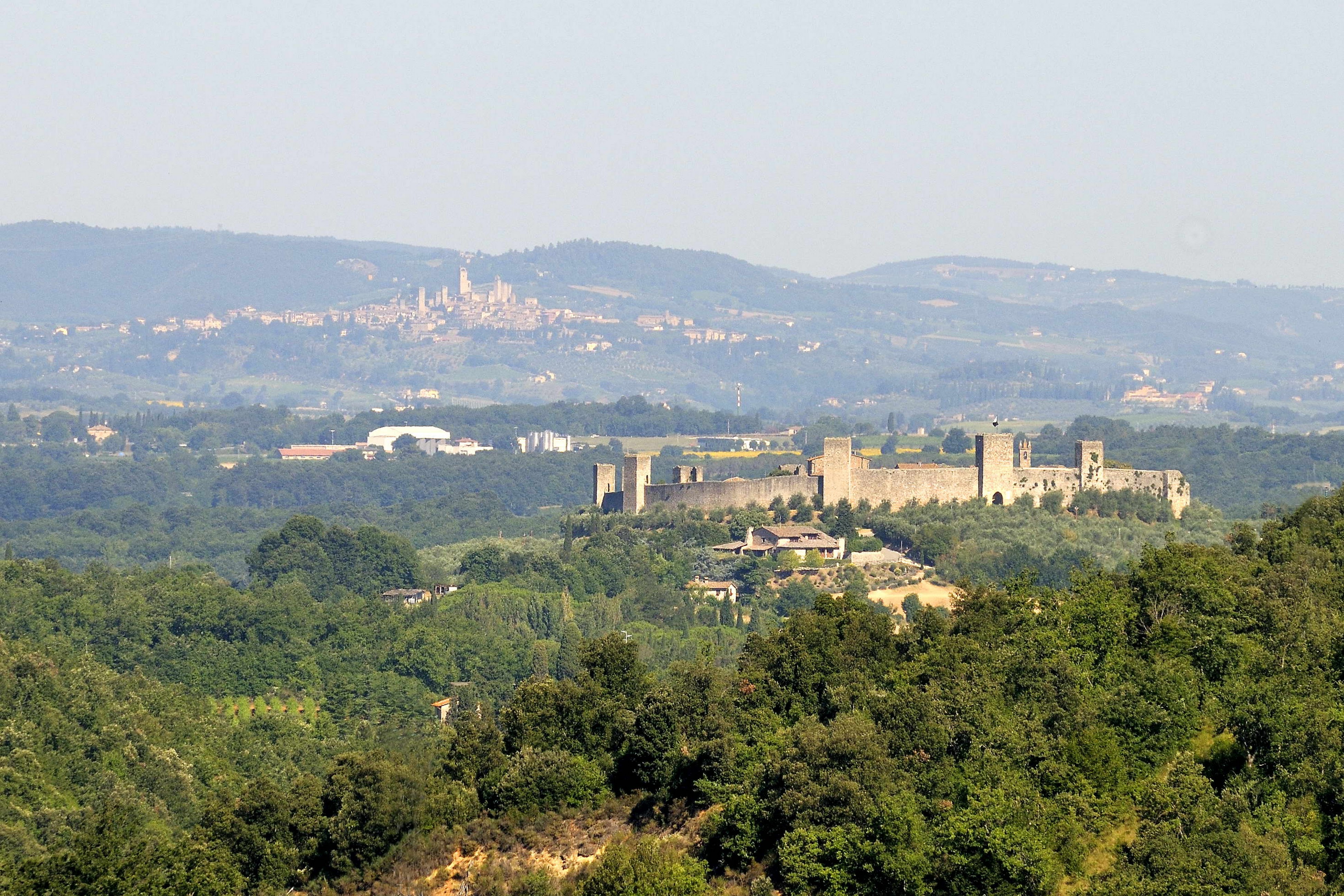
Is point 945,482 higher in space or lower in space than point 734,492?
higher

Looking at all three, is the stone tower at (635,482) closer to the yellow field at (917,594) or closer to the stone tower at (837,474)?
the stone tower at (837,474)

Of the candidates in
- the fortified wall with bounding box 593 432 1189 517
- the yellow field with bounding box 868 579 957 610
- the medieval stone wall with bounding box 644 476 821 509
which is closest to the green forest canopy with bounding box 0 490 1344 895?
the yellow field with bounding box 868 579 957 610

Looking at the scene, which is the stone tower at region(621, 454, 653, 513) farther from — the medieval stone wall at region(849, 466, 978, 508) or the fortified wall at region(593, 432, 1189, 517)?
the medieval stone wall at region(849, 466, 978, 508)

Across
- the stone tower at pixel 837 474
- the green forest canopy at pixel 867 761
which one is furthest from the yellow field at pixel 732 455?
the green forest canopy at pixel 867 761

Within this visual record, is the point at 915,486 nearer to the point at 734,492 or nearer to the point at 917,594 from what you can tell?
the point at 734,492

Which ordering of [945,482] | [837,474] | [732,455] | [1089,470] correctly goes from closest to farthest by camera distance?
[1089,470], [945,482], [837,474], [732,455]

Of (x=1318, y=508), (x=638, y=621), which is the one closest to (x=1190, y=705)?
(x=1318, y=508)

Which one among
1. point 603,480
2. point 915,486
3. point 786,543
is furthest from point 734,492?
point 603,480
